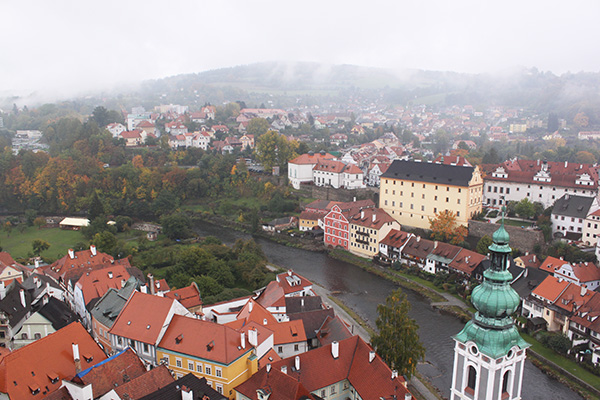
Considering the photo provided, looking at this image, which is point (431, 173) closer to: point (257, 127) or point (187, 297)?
point (187, 297)

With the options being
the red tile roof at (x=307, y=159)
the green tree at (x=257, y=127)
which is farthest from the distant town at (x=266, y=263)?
the green tree at (x=257, y=127)

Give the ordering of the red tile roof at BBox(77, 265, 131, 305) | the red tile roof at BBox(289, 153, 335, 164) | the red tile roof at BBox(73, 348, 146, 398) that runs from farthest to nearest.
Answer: the red tile roof at BBox(289, 153, 335, 164), the red tile roof at BBox(77, 265, 131, 305), the red tile roof at BBox(73, 348, 146, 398)

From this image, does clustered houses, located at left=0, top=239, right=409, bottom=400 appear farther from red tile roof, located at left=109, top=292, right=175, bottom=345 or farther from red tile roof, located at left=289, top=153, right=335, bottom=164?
red tile roof, located at left=289, top=153, right=335, bottom=164

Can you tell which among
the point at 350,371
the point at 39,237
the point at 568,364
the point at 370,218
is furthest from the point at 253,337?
the point at 39,237

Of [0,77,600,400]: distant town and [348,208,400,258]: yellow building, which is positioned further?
[348,208,400,258]: yellow building

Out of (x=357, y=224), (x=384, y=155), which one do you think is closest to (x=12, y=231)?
(x=357, y=224)

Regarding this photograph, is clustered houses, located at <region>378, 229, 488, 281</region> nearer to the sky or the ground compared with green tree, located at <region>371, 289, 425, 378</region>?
nearer to the ground

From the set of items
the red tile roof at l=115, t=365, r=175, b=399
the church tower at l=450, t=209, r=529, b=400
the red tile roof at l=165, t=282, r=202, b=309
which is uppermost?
the church tower at l=450, t=209, r=529, b=400

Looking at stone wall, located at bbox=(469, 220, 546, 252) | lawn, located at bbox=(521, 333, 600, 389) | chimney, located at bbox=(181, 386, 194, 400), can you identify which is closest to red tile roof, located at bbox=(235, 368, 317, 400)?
chimney, located at bbox=(181, 386, 194, 400)
